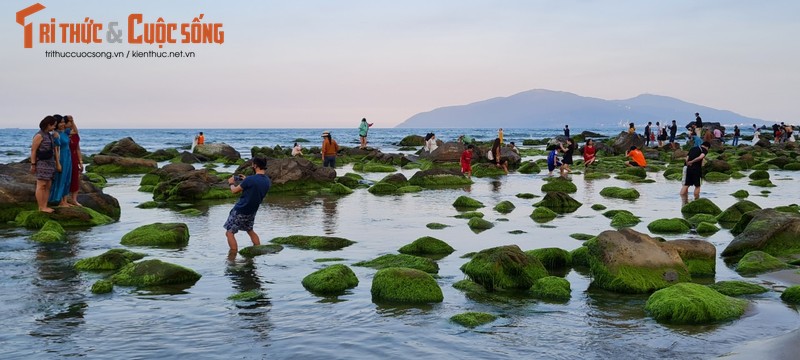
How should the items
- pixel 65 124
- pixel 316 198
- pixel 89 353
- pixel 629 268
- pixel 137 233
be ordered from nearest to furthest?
pixel 89 353 < pixel 629 268 < pixel 137 233 < pixel 65 124 < pixel 316 198

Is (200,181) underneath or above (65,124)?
underneath

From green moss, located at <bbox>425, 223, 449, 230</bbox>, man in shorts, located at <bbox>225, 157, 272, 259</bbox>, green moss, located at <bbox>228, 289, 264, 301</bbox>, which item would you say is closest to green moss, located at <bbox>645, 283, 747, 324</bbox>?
green moss, located at <bbox>228, 289, 264, 301</bbox>

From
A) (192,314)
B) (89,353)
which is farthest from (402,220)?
(89,353)

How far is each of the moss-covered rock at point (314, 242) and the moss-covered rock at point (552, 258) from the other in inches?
166

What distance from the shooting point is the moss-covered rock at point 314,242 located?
1495cm

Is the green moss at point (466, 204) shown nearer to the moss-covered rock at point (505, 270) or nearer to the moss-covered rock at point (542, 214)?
the moss-covered rock at point (542, 214)

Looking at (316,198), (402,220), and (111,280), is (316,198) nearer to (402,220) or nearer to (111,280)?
(402,220)

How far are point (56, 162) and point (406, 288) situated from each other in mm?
10991

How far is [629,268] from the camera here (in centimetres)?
1131

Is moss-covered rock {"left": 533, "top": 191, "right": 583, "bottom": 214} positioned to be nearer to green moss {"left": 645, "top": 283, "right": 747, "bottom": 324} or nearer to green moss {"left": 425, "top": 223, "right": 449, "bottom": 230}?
green moss {"left": 425, "top": 223, "right": 449, "bottom": 230}

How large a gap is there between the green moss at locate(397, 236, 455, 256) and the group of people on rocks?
29.4 ft

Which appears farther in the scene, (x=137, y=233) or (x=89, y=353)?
(x=137, y=233)

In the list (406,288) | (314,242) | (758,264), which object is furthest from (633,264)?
(314,242)

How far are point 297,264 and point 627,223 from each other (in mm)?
9186
